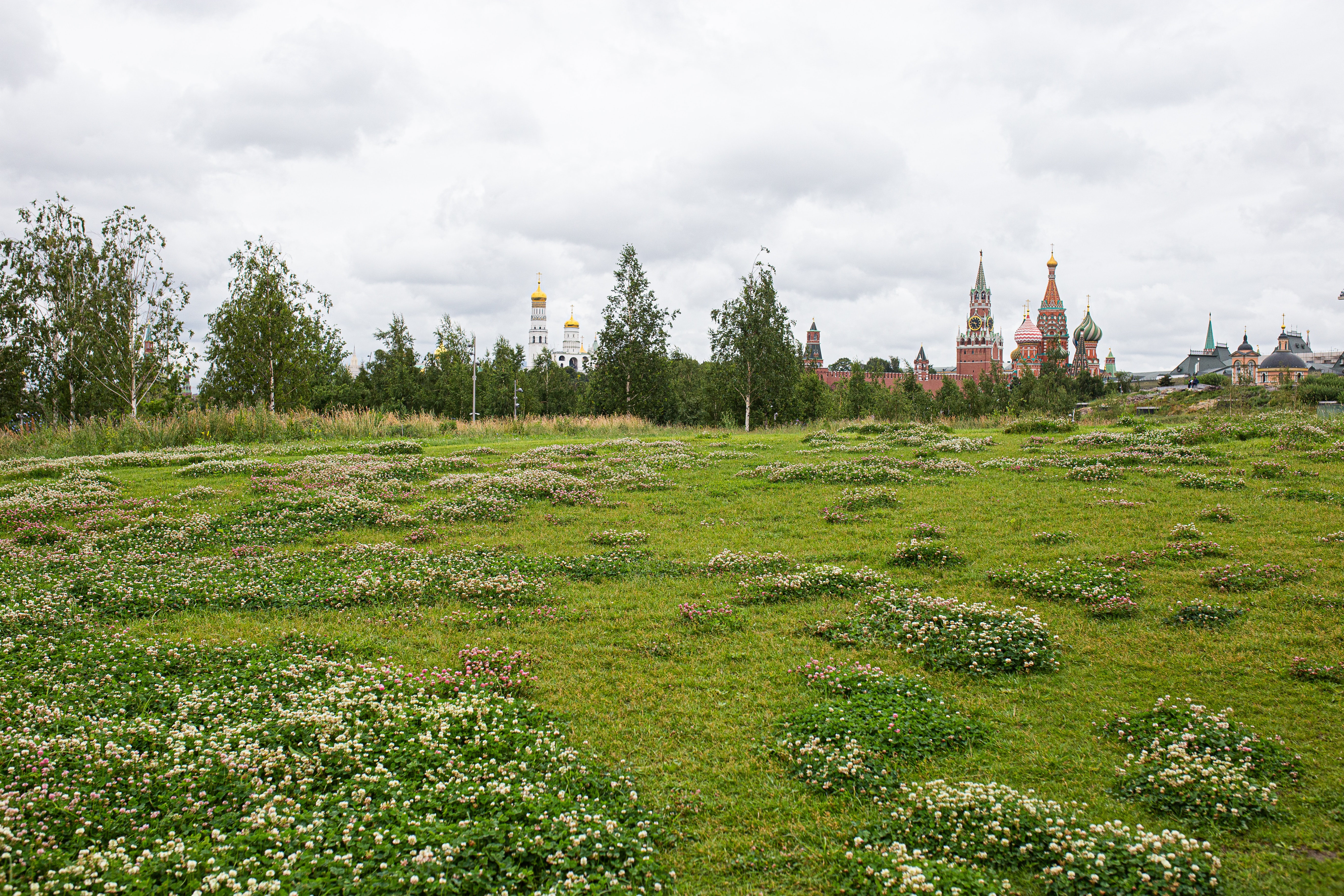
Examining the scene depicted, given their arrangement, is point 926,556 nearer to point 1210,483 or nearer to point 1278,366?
point 1210,483

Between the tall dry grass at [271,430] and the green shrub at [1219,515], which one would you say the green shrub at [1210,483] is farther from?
the tall dry grass at [271,430]

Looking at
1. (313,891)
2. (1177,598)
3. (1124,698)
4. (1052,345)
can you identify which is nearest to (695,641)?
(1124,698)

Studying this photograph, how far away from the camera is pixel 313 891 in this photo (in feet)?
16.6

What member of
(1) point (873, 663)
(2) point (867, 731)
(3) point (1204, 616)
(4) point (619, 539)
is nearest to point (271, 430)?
(4) point (619, 539)

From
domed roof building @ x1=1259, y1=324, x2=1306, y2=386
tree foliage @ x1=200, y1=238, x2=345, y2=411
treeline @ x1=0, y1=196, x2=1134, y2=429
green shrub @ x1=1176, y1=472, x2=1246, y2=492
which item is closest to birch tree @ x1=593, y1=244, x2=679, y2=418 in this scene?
treeline @ x1=0, y1=196, x2=1134, y2=429

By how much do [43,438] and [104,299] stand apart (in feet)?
51.8

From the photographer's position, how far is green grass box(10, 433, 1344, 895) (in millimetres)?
6020

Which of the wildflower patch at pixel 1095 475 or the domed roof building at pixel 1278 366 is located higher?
the domed roof building at pixel 1278 366

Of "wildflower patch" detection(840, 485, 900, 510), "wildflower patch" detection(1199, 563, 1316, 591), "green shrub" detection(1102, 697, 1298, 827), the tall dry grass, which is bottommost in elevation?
"green shrub" detection(1102, 697, 1298, 827)

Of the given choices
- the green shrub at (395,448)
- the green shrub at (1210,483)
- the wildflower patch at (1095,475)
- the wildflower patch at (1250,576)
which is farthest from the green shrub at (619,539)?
the green shrub at (395,448)

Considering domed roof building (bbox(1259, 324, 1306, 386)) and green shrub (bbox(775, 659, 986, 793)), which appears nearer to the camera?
green shrub (bbox(775, 659, 986, 793))

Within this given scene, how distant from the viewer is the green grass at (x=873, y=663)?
19.7 feet

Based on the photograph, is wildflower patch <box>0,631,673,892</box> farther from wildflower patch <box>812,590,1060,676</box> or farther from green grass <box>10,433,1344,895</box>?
wildflower patch <box>812,590,1060,676</box>

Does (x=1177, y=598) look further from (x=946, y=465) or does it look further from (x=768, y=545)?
(x=946, y=465)
